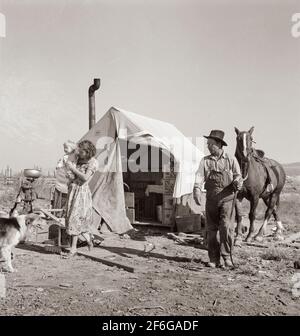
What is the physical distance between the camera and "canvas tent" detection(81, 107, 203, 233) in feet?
34.2

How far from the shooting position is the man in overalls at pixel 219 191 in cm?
609

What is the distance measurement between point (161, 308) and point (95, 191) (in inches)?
247

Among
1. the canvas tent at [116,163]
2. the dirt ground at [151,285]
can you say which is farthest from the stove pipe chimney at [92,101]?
the dirt ground at [151,285]

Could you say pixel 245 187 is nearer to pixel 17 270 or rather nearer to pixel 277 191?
pixel 277 191

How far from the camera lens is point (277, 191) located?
10.6m

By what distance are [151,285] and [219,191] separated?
5.94 ft

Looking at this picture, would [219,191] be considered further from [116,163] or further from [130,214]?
[130,214]

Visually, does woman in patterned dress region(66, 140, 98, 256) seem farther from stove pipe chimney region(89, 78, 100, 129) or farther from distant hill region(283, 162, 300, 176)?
distant hill region(283, 162, 300, 176)

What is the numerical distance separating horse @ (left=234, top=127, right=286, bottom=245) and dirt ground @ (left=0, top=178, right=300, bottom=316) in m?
A: 1.45

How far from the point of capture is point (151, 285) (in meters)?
5.37

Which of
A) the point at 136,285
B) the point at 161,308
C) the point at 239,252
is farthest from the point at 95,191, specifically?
the point at 161,308

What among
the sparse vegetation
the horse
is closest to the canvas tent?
the horse

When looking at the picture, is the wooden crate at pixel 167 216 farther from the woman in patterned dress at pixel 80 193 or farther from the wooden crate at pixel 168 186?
the woman in patterned dress at pixel 80 193

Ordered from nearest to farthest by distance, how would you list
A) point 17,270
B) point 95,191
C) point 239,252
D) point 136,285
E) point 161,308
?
1. point 161,308
2. point 136,285
3. point 17,270
4. point 239,252
5. point 95,191
